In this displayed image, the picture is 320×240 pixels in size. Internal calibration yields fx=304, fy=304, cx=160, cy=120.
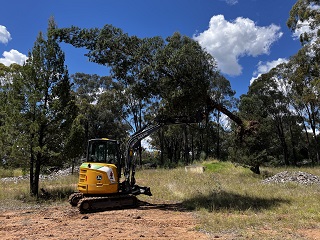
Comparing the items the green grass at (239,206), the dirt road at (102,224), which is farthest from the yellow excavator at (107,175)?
the green grass at (239,206)

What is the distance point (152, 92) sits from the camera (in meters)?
13.5

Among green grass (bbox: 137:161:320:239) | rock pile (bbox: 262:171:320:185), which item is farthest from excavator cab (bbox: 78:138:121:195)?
rock pile (bbox: 262:171:320:185)

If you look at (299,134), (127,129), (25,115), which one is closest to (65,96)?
(25,115)

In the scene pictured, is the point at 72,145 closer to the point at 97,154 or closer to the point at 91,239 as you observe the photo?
the point at 97,154

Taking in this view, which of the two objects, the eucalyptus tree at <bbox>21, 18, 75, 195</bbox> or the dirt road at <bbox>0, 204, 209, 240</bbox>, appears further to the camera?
the eucalyptus tree at <bbox>21, 18, 75, 195</bbox>

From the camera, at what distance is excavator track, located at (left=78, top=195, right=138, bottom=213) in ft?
37.1

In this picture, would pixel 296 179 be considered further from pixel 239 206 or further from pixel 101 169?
pixel 101 169

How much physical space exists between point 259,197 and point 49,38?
43.6 feet

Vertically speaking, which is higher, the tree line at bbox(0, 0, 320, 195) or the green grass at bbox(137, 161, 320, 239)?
the tree line at bbox(0, 0, 320, 195)

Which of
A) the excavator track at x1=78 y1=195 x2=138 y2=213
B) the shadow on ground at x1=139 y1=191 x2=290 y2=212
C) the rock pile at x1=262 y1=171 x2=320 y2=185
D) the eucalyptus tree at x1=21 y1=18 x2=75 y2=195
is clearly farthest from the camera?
the rock pile at x1=262 y1=171 x2=320 y2=185

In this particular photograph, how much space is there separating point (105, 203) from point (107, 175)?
1.19 m

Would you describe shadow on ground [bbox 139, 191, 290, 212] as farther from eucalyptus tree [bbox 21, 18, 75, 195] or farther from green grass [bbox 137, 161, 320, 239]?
eucalyptus tree [bbox 21, 18, 75, 195]

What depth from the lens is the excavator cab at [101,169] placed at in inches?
447

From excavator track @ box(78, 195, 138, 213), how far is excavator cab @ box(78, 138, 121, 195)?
0.27m
